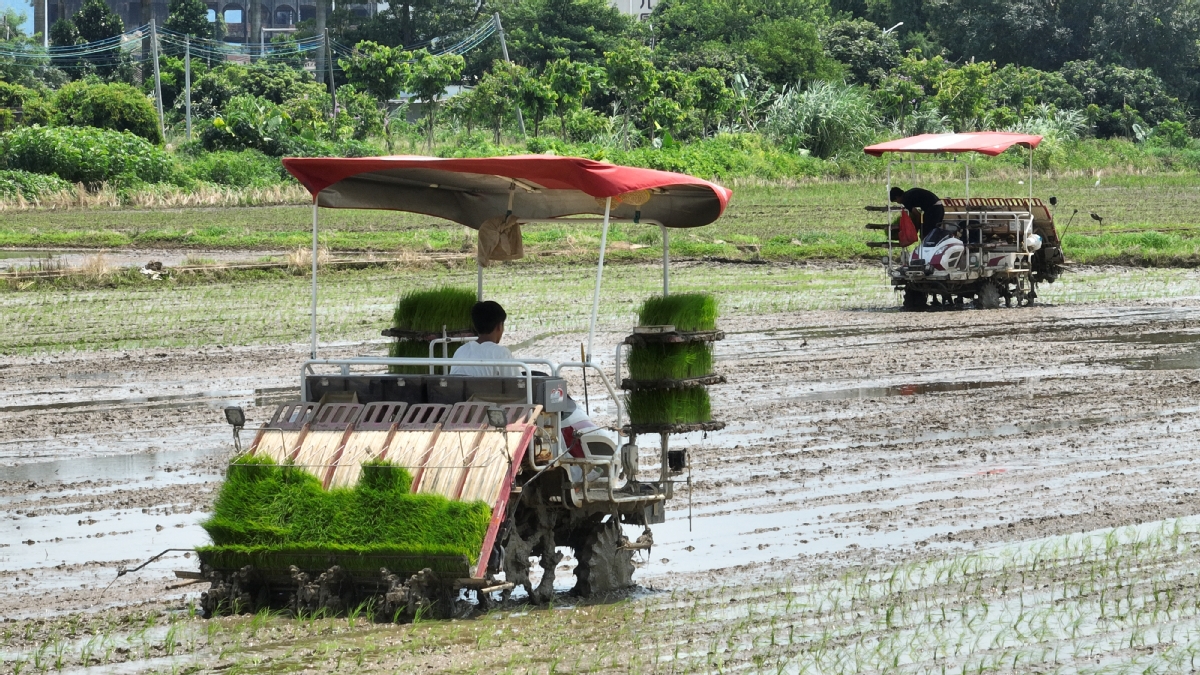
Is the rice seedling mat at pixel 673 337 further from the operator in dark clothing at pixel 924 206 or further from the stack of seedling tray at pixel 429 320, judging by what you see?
the operator in dark clothing at pixel 924 206

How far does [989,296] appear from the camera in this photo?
23.3 meters

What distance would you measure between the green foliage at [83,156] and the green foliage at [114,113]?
4.99 meters

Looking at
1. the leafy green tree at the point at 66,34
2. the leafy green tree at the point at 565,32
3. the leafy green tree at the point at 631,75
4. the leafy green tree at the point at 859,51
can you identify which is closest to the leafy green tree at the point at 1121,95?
the leafy green tree at the point at 859,51

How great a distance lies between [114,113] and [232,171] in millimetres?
6296

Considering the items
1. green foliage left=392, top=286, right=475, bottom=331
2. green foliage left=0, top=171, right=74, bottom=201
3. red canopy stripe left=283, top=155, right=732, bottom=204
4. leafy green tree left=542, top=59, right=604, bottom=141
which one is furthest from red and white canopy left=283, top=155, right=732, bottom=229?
leafy green tree left=542, top=59, right=604, bottom=141

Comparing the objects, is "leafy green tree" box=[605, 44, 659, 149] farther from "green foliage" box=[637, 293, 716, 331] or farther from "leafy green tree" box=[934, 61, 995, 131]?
"green foliage" box=[637, 293, 716, 331]

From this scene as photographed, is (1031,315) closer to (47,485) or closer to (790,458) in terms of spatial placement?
(790,458)

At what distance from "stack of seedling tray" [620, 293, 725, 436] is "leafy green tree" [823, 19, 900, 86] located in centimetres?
6355

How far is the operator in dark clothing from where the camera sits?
22.7 metres

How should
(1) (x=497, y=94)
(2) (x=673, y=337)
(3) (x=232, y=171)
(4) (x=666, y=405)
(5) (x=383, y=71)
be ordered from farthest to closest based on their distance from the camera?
1. (5) (x=383, y=71)
2. (1) (x=497, y=94)
3. (3) (x=232, y=171)
4. (4) (x=666, y=405)
5. (2) (x=673, y=337)

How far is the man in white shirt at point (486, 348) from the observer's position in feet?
26.3

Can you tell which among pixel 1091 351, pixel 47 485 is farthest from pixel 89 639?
pixel 1091 351

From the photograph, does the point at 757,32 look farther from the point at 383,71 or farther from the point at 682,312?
the point at 682,312

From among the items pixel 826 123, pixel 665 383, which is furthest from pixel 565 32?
pixel 665 383
